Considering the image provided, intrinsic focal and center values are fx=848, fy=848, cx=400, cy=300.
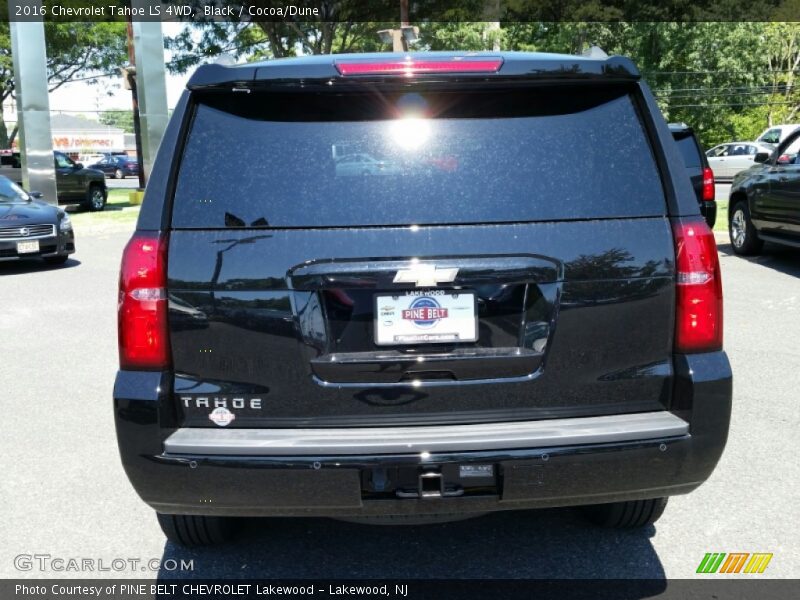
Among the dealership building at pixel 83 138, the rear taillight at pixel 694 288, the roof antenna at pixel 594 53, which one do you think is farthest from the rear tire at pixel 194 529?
the dealership building at pixel 83 138

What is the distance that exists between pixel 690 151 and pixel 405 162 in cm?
1075

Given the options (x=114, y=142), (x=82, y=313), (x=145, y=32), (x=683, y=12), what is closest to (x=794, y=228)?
(x=82, y=313)

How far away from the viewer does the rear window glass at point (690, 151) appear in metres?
12.3

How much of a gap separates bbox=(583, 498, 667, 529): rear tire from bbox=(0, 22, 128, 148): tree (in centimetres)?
3540

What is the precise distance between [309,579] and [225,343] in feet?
3.63

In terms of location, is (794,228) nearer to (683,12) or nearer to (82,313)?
(82,313)

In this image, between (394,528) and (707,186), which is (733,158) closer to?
(707,186)

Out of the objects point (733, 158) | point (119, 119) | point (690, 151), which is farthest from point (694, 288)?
point (119, 119)

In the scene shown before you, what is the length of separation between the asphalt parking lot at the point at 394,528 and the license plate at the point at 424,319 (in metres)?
1.11

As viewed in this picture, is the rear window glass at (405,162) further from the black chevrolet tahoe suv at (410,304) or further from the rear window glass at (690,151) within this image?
the rear window glass at (690,151)

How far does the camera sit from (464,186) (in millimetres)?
2809

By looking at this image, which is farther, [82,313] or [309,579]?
[82,313]

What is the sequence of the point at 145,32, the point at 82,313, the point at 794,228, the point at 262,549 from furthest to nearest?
the point at 145,32, the point at 794,228, the point at 82,313, the point at 262,549

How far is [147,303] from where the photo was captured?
2832 millimetres
